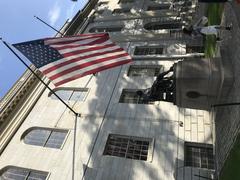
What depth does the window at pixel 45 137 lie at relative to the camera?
59.2ft

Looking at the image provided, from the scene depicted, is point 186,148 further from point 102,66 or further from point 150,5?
point 150,5

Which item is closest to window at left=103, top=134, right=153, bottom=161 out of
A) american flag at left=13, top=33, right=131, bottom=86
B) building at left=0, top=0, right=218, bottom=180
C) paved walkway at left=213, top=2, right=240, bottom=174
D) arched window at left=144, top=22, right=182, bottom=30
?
building at left=0, top=0, right=218, bottom=180

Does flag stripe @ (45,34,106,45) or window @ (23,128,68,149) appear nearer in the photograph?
flag stripe @ (45,34,106,45)

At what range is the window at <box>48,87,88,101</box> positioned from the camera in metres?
20.6

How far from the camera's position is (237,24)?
12.7 metres

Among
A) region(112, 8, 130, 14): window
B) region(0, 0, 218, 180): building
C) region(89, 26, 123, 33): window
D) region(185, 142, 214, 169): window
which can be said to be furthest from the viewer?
region(112, 8, 130, 14): window

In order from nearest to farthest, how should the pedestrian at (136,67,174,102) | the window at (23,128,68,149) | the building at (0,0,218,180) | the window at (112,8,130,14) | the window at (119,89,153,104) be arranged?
the pedestrian at (136,67,174,102), the building at (0,0,218,180), the window at (23,128,68,149), the window at (119,89,153,104), the window at (112,8,130,14)

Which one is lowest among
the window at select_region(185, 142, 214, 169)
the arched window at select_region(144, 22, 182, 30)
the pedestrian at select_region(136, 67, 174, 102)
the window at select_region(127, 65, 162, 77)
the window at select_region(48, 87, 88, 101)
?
the window at select_region(185, 142, 214, 169)

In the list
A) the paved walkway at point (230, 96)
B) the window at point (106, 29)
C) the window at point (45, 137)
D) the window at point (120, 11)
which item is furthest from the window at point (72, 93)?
Answer: the window at point (120, 11)

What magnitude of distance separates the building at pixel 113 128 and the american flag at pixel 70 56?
192 inches

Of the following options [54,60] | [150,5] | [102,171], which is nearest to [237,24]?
[54,60]

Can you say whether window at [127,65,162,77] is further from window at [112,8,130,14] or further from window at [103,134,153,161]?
window at [112,8,130,14]

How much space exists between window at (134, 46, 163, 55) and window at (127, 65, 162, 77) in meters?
2.84

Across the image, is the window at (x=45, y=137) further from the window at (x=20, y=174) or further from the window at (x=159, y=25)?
the window at (x=159, y=25)
